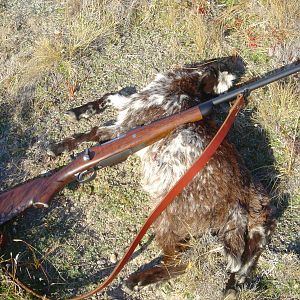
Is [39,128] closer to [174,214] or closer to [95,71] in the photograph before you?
[95,71]

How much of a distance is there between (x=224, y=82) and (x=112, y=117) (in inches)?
52.7

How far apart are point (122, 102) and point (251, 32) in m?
1.93

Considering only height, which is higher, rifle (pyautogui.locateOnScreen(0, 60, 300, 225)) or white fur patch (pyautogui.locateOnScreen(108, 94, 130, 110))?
white fur patch (pyautogui.locateOnScreen(108, 94, 130, 110))

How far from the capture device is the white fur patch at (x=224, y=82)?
555cm

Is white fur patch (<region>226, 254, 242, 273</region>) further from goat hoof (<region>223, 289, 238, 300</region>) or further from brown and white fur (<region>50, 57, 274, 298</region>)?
goat hoof (<region>223, 289, 238, 300</region>)

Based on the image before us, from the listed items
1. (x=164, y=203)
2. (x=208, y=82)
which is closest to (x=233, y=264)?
(x=164, y=203)

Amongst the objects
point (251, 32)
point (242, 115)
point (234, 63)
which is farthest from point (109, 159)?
point (251, 32)

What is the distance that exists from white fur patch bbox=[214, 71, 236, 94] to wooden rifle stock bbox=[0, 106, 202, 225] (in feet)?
3.25

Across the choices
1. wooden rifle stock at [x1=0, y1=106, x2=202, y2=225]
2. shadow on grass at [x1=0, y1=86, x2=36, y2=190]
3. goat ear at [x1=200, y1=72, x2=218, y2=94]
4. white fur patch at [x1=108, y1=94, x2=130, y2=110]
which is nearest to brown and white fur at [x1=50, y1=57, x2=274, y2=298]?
wooden rifle stock at [x1=0, y1=106, x2=202, y2=225]

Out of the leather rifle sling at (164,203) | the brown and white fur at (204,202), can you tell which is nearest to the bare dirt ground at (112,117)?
the brown and white fur at (204,202)

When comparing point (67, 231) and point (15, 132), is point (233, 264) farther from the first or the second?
point (15, 132)

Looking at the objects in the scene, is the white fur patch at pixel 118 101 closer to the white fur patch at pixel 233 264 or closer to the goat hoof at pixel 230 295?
the white fur patch at pixel 233 264

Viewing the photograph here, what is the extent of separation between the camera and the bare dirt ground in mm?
4664

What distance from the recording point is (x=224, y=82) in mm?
5562
